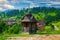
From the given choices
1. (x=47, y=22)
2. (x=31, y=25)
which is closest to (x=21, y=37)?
(x=31, y=25)

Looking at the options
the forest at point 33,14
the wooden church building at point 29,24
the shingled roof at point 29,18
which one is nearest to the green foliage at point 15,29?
the forest at point 33,14

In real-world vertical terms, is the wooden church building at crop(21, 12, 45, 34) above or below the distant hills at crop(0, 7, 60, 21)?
below

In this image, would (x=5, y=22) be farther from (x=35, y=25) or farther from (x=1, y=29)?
(x=35, y=25)

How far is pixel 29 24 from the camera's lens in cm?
596

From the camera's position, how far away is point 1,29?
19.4 ft

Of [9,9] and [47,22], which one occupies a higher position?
[9,9]

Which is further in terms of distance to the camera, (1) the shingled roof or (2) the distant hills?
(2) the distant hills

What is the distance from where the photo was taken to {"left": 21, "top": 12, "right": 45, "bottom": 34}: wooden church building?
19.2ft

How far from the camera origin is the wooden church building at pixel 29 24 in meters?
5.87

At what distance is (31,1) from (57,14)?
79cm

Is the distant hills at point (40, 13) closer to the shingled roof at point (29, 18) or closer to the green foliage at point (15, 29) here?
the shingled roof at point (29, 18)

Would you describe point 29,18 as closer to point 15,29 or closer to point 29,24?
point 29,24

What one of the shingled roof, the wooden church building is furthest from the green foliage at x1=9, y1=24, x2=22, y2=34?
the shingled roof

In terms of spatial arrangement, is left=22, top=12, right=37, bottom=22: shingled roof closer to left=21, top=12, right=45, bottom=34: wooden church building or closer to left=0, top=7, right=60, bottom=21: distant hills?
left=21, top=12, right=45, bottom=34: wooden church building
